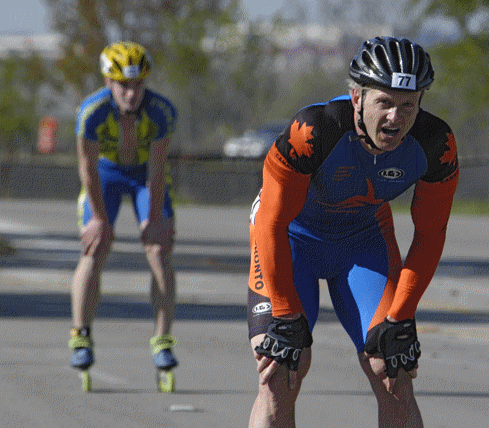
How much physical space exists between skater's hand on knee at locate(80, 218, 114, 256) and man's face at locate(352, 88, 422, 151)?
9.20 feet

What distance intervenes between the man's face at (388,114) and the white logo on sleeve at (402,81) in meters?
0.02

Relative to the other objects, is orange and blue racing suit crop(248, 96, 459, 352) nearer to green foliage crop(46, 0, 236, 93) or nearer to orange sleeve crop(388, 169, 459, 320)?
orange sleeve crop(388, 169, 459, 320)

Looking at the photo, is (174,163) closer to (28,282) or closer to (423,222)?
(28,282)

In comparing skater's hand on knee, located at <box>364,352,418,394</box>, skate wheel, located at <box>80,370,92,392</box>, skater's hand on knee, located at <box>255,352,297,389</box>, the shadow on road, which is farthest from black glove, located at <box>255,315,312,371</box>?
the shadow on road

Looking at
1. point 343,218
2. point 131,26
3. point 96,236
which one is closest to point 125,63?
point 96,236

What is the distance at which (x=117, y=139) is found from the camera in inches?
247

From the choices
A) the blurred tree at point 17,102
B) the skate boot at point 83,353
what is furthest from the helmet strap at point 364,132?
the blurred tree at point 17,102

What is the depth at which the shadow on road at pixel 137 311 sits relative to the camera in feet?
29.7

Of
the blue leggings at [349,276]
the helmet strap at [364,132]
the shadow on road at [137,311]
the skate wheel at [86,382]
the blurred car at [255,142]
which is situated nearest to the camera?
the helmet strap at [364,132]

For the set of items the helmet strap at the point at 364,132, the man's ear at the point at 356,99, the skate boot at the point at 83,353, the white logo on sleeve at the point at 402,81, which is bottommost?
the skate boot at the point at 83,353

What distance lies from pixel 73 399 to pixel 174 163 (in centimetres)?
1996

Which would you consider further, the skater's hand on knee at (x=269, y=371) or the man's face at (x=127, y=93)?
the man's face at (x=127, y=93)

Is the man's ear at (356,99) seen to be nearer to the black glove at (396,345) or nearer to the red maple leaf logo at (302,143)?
the red maple leaf logo at (302,143)

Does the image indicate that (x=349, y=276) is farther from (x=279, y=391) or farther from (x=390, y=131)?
(x=390, y=131)
